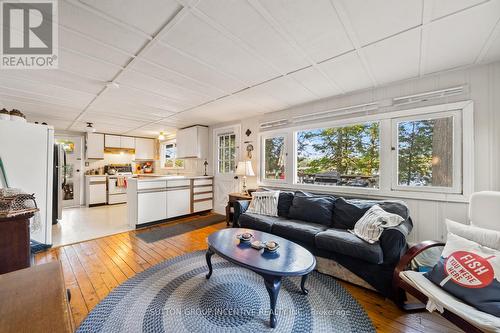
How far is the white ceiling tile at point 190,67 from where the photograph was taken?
75.6 inches

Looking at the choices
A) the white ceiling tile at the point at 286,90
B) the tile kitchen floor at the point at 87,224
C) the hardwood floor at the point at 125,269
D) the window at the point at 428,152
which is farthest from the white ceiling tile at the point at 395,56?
the tile kitchen floor at the point at 87,224

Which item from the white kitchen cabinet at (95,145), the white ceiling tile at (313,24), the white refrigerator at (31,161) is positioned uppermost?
the white ceiling tile at (313,24)

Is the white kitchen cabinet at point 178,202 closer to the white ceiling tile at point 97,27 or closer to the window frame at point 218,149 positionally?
the window frame at point 218,149

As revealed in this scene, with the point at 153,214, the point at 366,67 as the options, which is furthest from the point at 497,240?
the point at 153,214

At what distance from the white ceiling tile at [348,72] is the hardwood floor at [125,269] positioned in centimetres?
238

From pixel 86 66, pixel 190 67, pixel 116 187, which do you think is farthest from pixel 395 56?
pixel 116 187

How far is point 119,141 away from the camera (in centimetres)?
652

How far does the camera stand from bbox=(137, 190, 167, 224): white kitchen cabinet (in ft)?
12.6

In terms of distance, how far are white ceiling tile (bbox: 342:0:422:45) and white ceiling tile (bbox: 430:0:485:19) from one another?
0.08 metres

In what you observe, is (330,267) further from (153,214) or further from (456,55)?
(153,214)

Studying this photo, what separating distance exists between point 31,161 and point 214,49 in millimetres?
2871

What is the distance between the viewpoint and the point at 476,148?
86.0 inches

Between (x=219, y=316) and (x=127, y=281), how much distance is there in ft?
3.74

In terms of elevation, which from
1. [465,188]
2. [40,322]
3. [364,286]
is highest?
[465,188]
